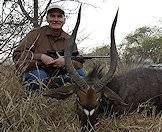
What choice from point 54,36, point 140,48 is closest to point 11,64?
point 54,36

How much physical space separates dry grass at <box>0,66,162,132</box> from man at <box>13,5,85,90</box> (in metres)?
0.34

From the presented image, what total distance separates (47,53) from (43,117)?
1.48 metres

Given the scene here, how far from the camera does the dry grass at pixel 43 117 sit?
411cm

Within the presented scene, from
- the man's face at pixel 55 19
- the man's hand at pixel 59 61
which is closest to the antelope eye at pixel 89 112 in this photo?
the man's hand at pixel 59 61

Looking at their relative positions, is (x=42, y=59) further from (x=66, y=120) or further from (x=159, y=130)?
(x=159, y=130)

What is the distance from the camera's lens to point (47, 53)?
5.81 m

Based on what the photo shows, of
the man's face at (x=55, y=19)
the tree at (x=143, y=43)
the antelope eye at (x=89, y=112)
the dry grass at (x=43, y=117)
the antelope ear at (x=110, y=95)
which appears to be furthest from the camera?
the tree at (x=143, y=43)

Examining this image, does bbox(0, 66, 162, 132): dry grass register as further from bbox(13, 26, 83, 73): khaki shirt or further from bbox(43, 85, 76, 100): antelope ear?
bbox(13, 26, 83, 73): khaki shirt

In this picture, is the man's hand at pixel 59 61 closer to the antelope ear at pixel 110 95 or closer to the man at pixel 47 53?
the man at pixel 47 53

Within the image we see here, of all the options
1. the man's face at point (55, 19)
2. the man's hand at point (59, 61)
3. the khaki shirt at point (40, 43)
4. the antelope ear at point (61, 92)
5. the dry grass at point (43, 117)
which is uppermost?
the man's face at point (55, 19)

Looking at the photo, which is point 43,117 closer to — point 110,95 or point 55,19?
point 110,95

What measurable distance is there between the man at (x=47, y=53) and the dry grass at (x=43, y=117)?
34 centimetres

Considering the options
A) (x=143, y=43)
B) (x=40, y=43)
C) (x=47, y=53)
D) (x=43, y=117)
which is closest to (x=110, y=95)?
(x=43, y=117)

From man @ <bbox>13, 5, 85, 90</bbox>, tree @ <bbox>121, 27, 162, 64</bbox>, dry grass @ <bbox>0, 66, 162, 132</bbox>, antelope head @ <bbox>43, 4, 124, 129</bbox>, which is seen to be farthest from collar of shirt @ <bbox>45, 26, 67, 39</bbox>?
tree @ <bbox>121, 27, 162, 64</bbox>
